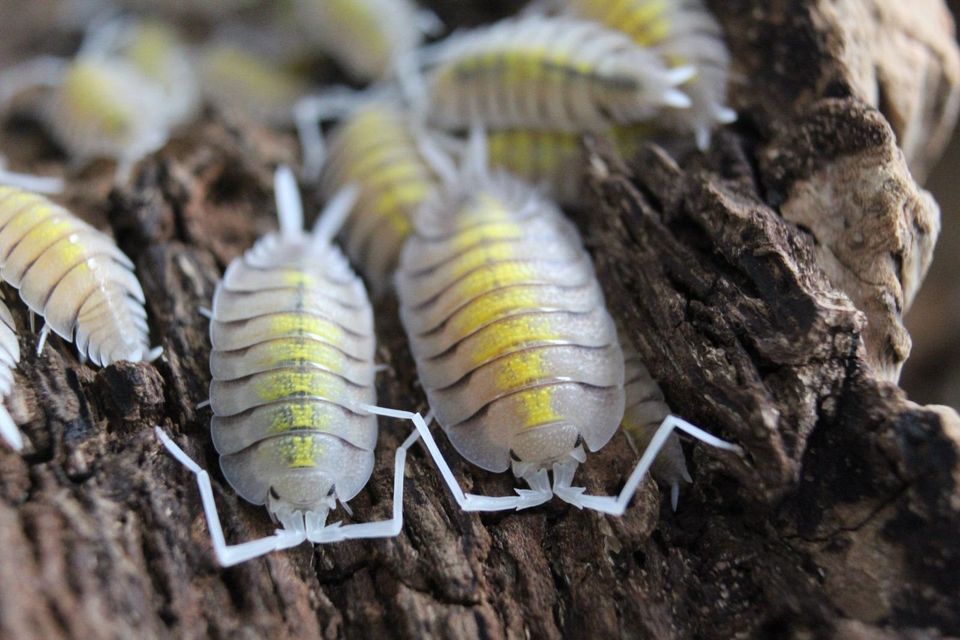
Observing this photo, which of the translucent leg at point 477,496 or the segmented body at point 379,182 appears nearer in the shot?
the translucent leg at point 477,496

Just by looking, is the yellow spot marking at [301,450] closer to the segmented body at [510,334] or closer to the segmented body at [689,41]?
the segmented body at [510,334]

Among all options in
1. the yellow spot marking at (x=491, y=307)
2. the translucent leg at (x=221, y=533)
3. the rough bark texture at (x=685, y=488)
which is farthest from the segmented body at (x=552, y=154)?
the translucent leg at (x=221, y=533)

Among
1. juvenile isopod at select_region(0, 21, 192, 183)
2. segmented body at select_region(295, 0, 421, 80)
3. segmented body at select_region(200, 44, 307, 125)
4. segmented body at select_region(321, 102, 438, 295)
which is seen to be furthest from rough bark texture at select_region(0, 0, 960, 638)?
segmented body at select_region(295, 0, 421, 80)

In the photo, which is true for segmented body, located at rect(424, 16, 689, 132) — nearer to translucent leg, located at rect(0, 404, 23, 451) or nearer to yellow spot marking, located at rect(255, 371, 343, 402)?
yellow spot marking, located at rect(255, 371, 343, 402)

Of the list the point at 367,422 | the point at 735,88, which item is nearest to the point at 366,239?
the point at 367,422

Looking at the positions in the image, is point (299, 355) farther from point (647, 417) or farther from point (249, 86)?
point (249, 86)

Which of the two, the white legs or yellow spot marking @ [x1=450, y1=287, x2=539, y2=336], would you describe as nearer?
the white legs

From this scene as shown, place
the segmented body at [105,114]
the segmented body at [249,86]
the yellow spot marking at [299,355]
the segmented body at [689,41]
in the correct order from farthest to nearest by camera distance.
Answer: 1. the segmented body at [249,86]
2. the segmented body at [105,114]
3. the segmented body at [689,41]
4. the yellow spot marking at [299,355]
